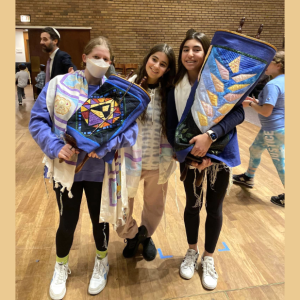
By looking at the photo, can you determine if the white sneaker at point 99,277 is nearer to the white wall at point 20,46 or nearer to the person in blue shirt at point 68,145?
the person in blue shirt at point 68,145

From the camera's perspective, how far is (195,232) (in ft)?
5.38

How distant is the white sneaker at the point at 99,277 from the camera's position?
1.51 m

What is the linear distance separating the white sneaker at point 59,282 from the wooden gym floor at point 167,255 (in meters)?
0.05

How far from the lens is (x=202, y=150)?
127cm

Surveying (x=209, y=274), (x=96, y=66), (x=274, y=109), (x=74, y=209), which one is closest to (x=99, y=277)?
(x=74, y=209)

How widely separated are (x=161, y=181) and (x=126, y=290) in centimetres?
70

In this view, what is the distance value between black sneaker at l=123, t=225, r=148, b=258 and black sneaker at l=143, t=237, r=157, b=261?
6 cm

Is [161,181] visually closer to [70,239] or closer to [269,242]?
[70,239]

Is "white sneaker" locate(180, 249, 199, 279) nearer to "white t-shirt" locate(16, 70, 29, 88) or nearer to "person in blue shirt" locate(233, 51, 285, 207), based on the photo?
"person in blue shirt" locate(233, 51, 285, 207)

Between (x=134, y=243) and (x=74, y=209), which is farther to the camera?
(x=134, y=243)

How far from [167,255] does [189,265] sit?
222mm

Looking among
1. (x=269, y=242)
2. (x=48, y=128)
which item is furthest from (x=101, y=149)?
(x=269, y=242)

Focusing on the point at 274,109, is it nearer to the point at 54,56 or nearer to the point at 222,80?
the point at 222,80

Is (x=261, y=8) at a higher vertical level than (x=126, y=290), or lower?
higher
